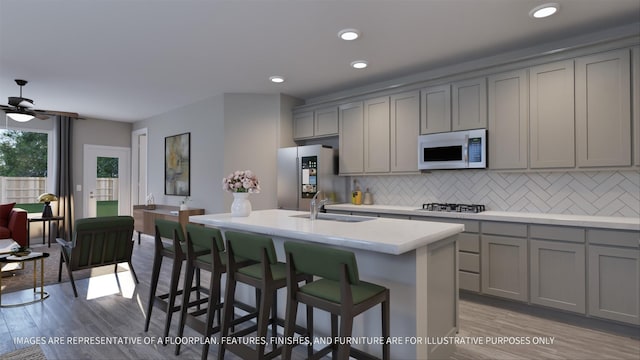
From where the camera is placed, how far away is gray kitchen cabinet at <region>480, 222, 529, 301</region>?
3141 millimetres

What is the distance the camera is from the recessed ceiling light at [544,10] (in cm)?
270

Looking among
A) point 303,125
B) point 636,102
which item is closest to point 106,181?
point 303,125

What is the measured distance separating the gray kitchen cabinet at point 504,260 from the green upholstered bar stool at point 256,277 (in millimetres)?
2062

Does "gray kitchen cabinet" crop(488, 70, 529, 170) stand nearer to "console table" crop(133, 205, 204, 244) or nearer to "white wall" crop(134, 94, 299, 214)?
"white wall" crop(134, 94, 299, 214)

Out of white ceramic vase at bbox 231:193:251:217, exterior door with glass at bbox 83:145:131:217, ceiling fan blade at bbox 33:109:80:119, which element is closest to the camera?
white ceramic vase at bbox 231:193:251:217

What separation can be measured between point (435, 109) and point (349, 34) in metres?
1.45

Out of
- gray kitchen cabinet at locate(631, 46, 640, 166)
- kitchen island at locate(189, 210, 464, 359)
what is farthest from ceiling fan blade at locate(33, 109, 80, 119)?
gray kitchen cabinet at locate(631, 46, 640, 166)

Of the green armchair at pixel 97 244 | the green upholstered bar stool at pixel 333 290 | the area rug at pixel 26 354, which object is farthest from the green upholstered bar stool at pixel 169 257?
the green armchair at pixel 97 244

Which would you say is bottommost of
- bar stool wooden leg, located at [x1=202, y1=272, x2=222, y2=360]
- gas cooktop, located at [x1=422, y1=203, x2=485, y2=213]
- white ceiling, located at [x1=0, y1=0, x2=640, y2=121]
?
bar stool wooden leg, located at [x1=202, y1=272, x2=222, y2=360]

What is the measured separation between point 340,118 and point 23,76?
4320mm

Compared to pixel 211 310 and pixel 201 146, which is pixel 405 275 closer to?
pixel 211 310

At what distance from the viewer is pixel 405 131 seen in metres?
4.23

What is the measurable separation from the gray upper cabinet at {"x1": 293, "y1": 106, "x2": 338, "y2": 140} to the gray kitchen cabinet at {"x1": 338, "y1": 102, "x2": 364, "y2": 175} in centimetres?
13

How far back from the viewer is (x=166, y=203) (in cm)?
675
